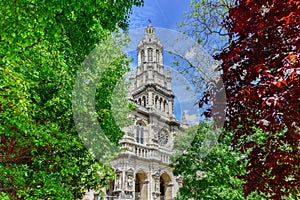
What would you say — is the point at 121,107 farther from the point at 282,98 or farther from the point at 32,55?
the point at 282,98

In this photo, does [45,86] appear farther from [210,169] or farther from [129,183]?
[129,183]

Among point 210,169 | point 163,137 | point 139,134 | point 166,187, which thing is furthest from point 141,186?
point 210,169

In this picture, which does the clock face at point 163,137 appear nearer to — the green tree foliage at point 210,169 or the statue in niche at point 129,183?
the statue in niche at point 129,183

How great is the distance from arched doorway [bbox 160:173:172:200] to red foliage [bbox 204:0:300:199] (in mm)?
23252

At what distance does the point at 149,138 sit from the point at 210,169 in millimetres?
14261

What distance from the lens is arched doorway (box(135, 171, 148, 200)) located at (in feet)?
79.4

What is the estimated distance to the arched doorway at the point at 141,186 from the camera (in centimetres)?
2419

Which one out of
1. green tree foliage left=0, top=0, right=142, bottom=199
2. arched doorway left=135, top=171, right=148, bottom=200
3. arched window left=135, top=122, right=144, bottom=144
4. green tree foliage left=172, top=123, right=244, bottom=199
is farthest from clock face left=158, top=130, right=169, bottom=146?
green tree foliage left=0, top=0, right=142, bottom=199

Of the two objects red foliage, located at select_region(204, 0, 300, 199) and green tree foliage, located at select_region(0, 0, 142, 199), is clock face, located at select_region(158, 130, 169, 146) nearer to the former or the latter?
green tree foliage, located at select_region(0, 0, 142, 199)

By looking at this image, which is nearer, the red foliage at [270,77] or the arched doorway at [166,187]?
the red foliage at [270,77]

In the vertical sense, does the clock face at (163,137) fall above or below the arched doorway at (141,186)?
above

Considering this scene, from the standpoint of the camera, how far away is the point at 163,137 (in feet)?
100

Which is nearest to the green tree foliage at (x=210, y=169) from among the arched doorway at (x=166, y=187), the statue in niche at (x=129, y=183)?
the statue in niche at (x=129, y=183)

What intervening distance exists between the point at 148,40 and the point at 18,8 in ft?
92.6
